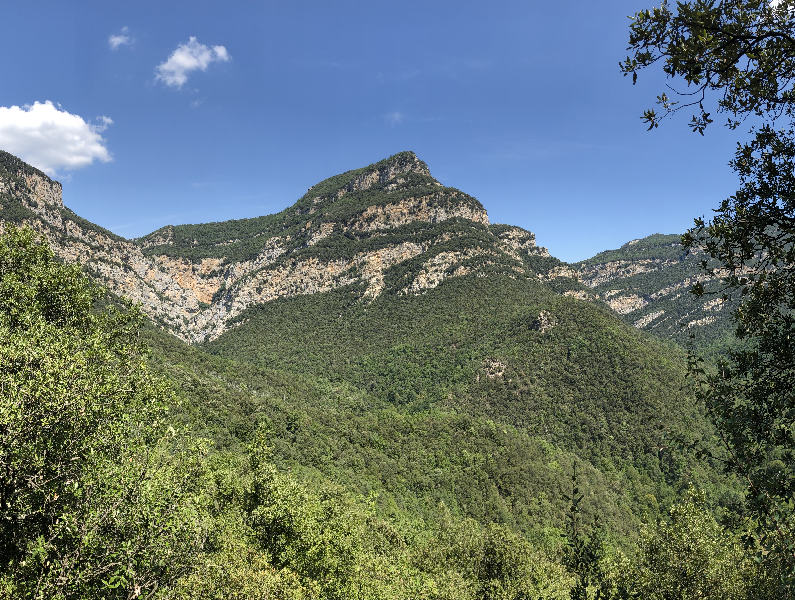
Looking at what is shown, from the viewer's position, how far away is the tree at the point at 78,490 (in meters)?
8.90

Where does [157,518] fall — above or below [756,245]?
below

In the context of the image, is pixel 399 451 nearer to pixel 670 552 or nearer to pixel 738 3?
pixel 670 552

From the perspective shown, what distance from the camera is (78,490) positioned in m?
9.02

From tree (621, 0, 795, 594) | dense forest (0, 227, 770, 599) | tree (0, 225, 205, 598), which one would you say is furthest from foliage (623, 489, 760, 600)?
tree (0, 225, 205, 598)

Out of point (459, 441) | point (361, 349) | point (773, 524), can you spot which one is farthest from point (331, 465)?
point (361, 349)

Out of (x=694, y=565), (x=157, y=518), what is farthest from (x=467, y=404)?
(x=157, y=518)

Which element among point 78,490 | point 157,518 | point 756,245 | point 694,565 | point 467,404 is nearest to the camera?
point 756,245

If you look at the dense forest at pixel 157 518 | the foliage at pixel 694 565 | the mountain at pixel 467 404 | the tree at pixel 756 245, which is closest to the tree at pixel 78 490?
the dense forest at pixel 157 518

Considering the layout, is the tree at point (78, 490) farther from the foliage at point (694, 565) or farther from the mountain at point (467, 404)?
the mountain at point (467, 404)

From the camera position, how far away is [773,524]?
A: 5469 mm

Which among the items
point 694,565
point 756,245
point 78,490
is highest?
point 756,245

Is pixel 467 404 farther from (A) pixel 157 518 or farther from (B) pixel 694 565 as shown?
(A) pixel 157 518

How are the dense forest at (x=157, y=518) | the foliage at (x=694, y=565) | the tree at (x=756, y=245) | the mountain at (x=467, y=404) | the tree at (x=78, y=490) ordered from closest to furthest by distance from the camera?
the tree at (x=756, y=245), the tree at (x=78, y=490), the dense forest at (x=157, y=518), the foliage at (x=694, y=565), the mountain at (x=467, y=404)

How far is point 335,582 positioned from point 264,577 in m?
8.51
